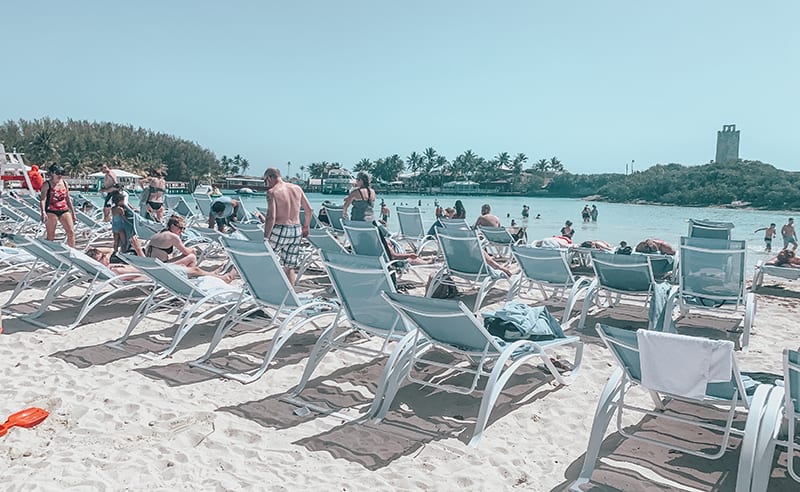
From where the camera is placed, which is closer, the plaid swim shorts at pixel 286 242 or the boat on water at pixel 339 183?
the plaid swim shorts at pixel 286 242

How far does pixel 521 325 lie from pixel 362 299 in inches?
38.7

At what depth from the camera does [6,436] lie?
116 inches

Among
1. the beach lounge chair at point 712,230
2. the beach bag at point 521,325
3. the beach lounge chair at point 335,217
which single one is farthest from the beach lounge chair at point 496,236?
the beach bag at point 521,325

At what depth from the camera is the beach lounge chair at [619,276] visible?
17.7 feet

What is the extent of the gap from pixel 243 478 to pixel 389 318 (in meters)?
1.43

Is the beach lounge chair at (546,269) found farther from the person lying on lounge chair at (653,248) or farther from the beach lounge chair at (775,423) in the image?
the beach lounge chair at (775,423)

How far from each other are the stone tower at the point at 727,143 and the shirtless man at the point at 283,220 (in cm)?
12342

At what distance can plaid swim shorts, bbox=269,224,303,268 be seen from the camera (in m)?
6.00

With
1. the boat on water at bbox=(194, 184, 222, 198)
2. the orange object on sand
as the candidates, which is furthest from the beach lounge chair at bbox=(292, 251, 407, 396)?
the boat on water at bbox=(194, 184, 222, 198)

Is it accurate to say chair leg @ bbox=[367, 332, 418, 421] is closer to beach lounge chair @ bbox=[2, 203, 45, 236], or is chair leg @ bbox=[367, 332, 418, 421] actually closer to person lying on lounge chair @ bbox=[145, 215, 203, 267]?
person lying on lounge chair @ bbox=[145, 215, 203, 267]

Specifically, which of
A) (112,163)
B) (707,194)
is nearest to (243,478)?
(112,163)

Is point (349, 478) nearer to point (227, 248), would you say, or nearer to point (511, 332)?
point (511, 332)

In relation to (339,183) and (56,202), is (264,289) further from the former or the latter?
(339,183)

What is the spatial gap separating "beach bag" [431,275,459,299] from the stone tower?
401ft
